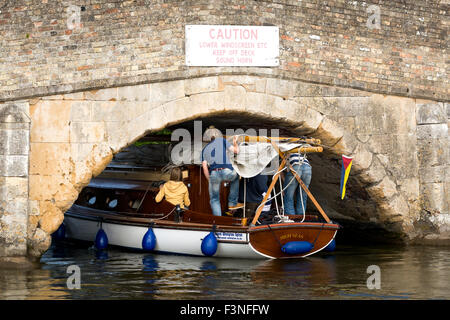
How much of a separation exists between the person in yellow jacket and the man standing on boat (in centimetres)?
43

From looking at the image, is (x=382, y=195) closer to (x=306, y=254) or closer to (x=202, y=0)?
(x=306, y=254)

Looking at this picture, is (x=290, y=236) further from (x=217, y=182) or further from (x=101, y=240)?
(x=101, y=240)

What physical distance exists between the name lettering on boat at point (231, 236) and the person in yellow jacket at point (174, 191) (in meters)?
0.93

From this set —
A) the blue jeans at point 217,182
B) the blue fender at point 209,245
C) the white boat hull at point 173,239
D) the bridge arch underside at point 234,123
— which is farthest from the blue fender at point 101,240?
the blue fender at point 209,245

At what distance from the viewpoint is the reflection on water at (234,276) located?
769 cm

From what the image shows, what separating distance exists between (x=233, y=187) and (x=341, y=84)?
2235mm

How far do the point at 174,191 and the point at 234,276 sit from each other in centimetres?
234

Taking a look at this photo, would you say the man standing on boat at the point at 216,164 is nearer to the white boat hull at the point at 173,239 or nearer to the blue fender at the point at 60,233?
the white boat hull at the point at 173,239

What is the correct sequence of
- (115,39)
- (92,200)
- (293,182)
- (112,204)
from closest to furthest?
(115,39)
(293,182)
(112,204)
(92,200)

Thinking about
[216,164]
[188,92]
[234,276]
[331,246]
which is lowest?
[234,276]

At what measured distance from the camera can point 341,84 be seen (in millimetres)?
10531

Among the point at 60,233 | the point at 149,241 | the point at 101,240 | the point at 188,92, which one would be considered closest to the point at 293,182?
the point at 188,92

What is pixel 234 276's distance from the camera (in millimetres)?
8812

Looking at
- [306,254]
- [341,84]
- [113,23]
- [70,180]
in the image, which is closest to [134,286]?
[70,180]
